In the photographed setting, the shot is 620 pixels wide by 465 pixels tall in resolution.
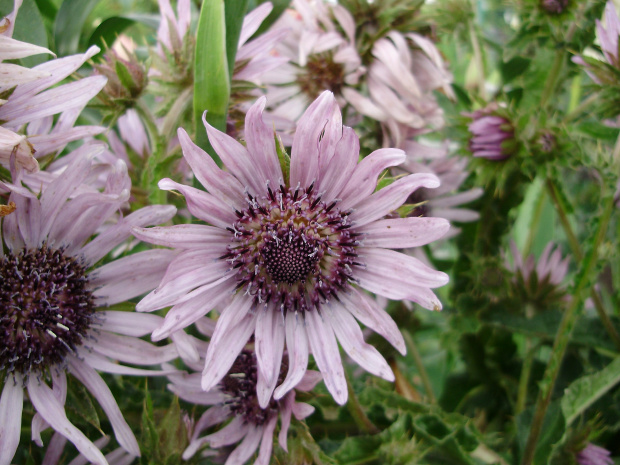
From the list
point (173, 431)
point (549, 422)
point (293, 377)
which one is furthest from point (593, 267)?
point (173, 431)

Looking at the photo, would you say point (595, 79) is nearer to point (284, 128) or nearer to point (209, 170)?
point (284, 128)

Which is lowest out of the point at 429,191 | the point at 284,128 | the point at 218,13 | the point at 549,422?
the point at 549,422

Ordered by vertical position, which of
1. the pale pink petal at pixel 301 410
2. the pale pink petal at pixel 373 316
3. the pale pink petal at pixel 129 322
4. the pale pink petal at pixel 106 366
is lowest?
the pale pink petal at pixel 301 410

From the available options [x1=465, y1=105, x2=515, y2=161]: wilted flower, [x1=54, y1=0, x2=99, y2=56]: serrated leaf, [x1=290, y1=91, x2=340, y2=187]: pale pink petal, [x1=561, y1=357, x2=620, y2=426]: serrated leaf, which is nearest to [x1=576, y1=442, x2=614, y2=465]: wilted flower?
[x1=561, y1=357, x2=620, y2=426]: serrated leaf

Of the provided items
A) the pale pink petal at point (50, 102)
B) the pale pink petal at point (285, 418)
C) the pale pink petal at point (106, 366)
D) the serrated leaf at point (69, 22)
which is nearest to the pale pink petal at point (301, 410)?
the pale pink petal at point (285, 418)

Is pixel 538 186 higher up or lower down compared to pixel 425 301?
lower down

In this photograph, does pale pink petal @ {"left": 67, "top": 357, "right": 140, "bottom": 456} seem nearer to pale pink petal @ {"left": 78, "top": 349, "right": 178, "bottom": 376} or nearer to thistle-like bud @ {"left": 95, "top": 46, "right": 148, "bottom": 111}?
pale pink petal @ {"left": 78, "top": 349, "right": 178, "bottom": 376}

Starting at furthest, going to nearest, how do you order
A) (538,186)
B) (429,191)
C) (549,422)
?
(538,186) < (429,191) < (549,422)

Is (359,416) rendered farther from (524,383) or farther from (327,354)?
(524,383)

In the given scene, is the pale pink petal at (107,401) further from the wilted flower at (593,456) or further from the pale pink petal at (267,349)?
the wilted flower at (593,456)
